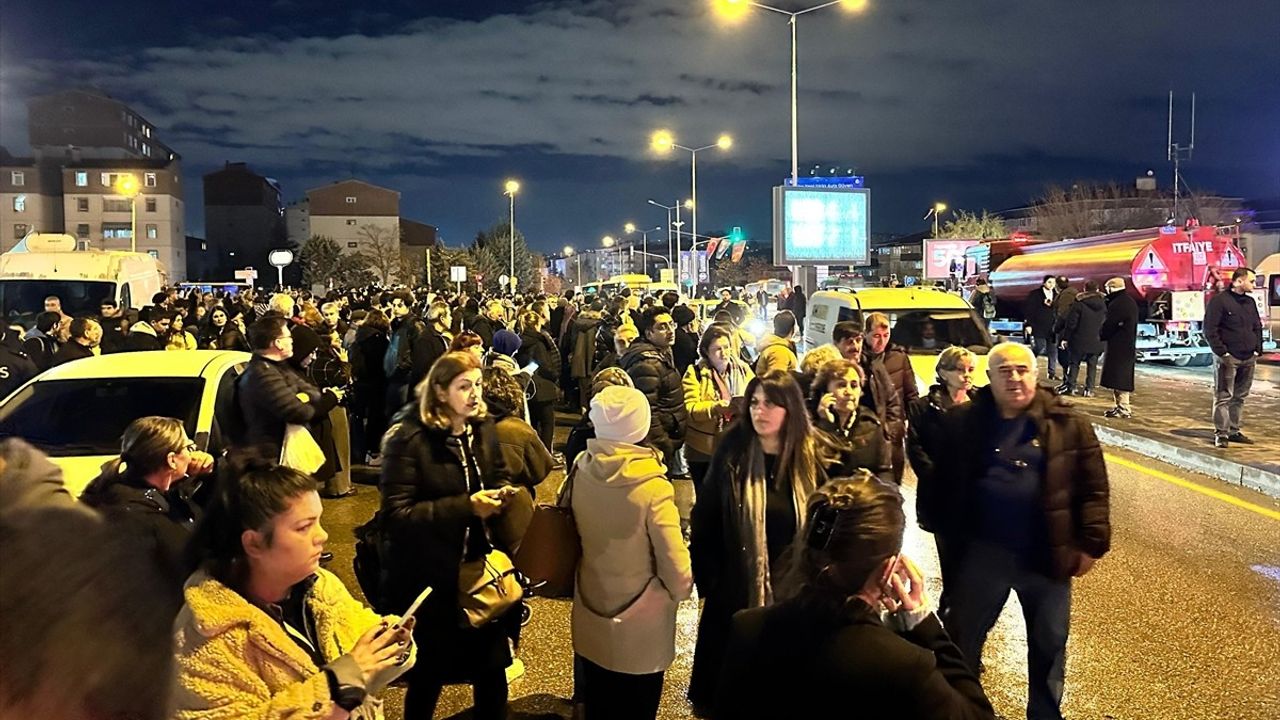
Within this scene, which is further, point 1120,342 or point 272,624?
point 1120,342

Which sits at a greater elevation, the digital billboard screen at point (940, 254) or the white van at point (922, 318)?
the digital billboard screen at point (940, 254)

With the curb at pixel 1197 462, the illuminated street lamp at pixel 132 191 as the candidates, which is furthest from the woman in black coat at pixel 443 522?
the illuminated street lamp at pixel 132 191

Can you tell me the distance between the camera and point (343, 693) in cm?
236

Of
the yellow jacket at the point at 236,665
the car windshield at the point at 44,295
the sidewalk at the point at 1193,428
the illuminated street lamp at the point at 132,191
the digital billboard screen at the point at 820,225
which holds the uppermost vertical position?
the illuminated street lamp at the point at 132,191

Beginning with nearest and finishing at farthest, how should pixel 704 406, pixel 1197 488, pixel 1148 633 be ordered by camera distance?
pixel 1148 633
pixel 704 406
pixel 1197 488

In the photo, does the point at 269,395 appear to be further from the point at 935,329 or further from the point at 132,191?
the point at 132,191

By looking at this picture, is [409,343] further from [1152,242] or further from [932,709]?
[1152,242]

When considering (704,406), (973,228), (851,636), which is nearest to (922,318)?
(704,406)

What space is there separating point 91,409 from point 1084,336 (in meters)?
14.5

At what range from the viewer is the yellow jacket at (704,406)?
687 centimetres

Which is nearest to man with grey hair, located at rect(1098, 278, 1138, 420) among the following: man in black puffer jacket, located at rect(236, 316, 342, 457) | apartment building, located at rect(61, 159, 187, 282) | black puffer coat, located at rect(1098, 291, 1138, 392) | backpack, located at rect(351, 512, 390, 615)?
black puffer coat, located at rect(1098, 291, 1138, 392)

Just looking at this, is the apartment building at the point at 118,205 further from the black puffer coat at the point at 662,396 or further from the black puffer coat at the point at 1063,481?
the black puffer coat at the point at 1063,481

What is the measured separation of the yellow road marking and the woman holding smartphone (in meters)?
7.62

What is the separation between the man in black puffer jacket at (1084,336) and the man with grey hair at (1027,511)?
12.5 meters
